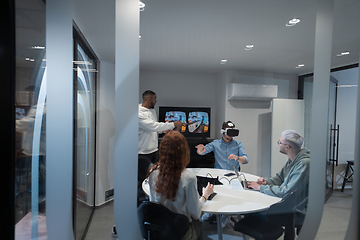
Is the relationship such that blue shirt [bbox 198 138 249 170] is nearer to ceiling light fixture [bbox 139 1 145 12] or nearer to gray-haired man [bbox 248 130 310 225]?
gray-haired man [bbox 248 130 310 225]

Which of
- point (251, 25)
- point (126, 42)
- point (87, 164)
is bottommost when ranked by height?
point (87, 164)

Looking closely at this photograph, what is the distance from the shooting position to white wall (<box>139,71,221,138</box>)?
1656 mm

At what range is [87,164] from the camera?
5.79ft

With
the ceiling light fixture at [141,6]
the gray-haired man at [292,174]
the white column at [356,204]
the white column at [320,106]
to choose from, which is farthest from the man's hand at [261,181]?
the ceiling light fixture at [141,6]

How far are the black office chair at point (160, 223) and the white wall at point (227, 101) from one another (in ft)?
2.30

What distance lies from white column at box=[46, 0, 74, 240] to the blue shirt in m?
1.12

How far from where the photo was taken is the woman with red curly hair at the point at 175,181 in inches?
60.6

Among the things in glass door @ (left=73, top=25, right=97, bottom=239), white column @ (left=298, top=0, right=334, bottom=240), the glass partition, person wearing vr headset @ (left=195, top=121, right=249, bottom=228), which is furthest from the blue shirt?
the glass partition

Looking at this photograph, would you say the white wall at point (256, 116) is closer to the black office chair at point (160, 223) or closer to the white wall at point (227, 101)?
the white wall at point (227, 101)

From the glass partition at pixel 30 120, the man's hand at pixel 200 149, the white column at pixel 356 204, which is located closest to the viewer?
the glass partition at pixel 30 120
